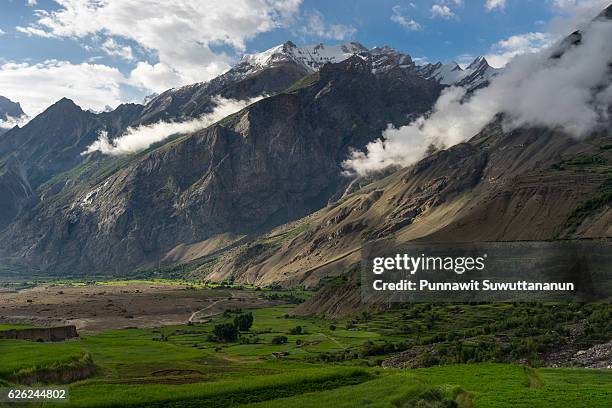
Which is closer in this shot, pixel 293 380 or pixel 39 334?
pixel 293 380

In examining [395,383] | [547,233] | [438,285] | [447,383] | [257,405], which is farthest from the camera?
[547,233]

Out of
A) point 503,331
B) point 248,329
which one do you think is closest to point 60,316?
point 248,329

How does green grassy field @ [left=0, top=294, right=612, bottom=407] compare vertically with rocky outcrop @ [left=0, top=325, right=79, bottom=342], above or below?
below

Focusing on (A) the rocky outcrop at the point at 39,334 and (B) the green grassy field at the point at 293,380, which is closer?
(B) the green grassy field at the point at 293,380

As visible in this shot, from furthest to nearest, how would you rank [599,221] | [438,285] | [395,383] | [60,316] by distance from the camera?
[60,316] → [599,221] → [438,285] → [395,383]

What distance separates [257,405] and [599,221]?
477 feet

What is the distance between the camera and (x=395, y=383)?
1890 inches

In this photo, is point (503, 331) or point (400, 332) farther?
point (400, 332)

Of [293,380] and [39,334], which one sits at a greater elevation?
[39,334]

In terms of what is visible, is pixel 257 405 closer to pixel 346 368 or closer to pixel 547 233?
pixel 346 368

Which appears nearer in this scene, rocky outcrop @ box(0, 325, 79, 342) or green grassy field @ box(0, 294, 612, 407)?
green grassy field @ box(0, 294, 612, 407)

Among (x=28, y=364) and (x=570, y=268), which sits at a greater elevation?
(x=570, y=268)

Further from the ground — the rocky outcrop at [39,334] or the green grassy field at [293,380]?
the rocky outcrop at [39,334]

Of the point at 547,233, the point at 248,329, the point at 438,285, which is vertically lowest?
the point at 248,329
